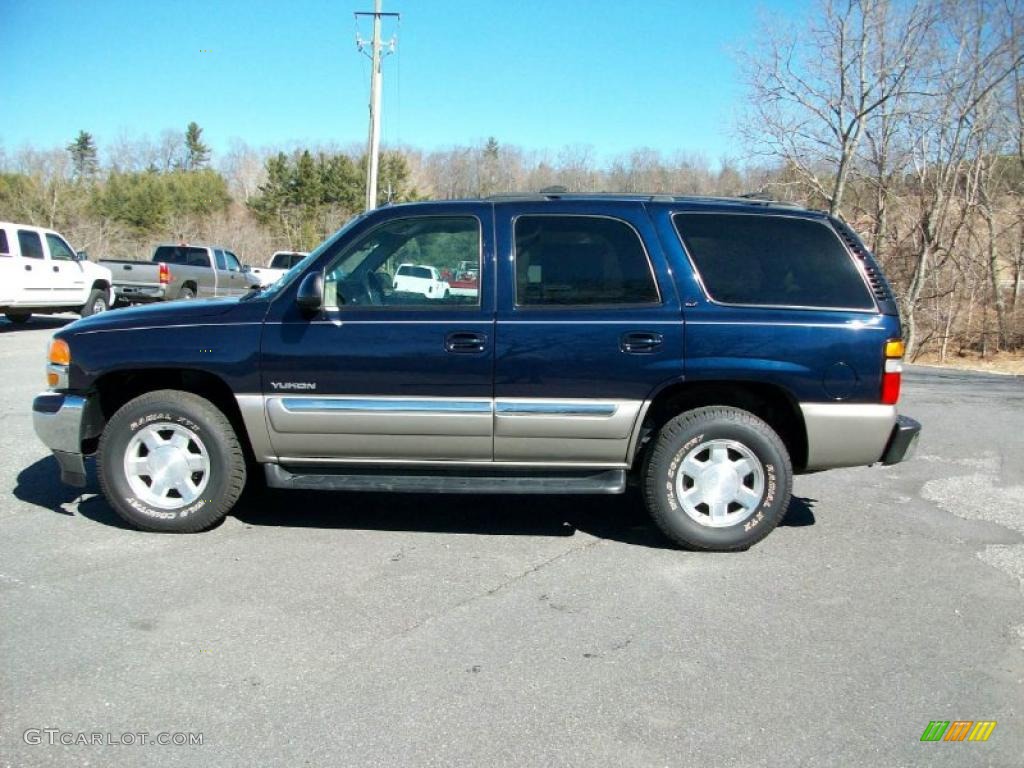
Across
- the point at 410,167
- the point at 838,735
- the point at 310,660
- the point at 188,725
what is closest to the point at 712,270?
the point at 838,735

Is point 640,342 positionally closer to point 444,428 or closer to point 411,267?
point 444,428

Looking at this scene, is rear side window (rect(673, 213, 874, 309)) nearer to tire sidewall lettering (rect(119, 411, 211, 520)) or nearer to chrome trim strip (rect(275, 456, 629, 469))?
chrome trim strip (rect(275, 456, 629, 469))

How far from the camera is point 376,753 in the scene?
2742mm

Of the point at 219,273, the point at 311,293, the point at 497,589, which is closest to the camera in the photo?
the point at 497,589

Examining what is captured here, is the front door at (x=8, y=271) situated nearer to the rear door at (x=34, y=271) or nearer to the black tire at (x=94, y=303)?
the rear door at (x=34, y=271)

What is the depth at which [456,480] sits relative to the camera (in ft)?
15.4

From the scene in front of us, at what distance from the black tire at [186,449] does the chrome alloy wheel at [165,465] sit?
0.05 feet

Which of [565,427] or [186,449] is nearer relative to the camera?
[565,427]

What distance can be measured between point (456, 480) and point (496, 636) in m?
1.23

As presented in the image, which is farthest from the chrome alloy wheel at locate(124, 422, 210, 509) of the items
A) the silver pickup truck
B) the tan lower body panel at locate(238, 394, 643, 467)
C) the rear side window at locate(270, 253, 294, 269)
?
the rear side window at locate(270, 253, 294, 269)

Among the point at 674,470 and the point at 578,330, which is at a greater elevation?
the point at 578,330

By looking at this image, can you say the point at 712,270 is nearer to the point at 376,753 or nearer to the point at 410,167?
the point at 376,753

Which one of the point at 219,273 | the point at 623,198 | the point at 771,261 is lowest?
the point at 771,261

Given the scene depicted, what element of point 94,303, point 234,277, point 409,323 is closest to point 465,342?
point 409,323
